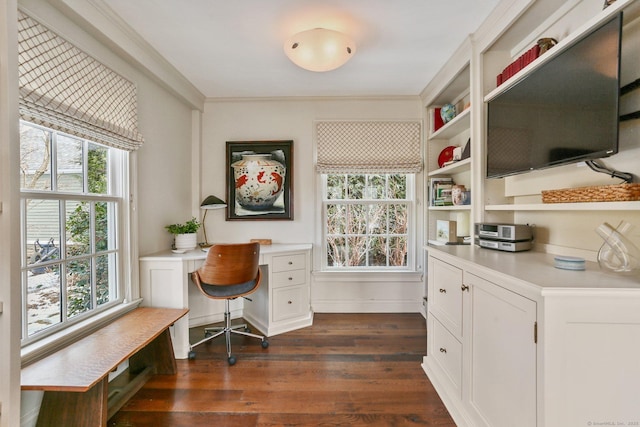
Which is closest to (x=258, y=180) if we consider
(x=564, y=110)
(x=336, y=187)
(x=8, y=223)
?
(x=336, y=187)

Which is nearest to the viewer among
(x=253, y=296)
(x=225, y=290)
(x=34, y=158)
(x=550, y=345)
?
(x=550, y=345)

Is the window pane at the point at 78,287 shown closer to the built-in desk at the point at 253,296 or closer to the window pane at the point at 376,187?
the built-in desk at the point at 253,296

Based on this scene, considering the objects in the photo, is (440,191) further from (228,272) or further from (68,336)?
(68,336)

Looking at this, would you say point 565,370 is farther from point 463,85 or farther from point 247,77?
point 247,77

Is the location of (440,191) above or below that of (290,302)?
above

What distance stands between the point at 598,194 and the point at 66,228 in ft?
8.86

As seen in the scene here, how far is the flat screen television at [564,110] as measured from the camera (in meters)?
1.13

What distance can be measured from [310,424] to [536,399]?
112 centimetres

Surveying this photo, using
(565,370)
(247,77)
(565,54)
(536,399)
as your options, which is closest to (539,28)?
(565,54)

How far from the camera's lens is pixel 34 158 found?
1472 mm

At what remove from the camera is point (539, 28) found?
1.72 meters

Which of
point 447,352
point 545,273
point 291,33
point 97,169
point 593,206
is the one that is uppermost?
point 291,33

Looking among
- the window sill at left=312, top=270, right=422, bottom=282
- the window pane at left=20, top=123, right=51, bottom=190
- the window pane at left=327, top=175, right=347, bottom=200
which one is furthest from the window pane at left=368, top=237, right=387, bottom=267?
the window pane at left=20, top=123, right=51, bottom=190

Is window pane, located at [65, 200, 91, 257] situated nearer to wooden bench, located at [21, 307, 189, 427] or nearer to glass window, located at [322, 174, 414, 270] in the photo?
wooden bench, located at [21, 307, 189, 427]
